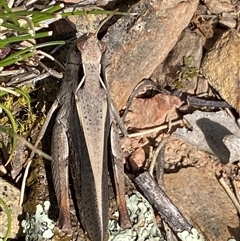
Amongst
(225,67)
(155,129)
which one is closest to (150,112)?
(155,129)

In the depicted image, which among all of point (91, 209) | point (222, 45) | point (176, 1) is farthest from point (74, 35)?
point (91, 209)

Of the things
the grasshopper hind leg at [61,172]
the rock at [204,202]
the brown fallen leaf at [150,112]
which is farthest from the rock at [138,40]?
the rock at [204,202]

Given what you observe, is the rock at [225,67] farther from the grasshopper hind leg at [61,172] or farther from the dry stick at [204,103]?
the grasshopper hind leg at [61,172]

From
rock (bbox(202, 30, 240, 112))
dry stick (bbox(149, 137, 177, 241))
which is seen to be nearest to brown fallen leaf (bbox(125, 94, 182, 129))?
dry stick (bbox(149, 137, 177, 241))

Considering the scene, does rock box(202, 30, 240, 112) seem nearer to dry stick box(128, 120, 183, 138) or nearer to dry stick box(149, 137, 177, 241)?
dry stick box(128, 120, 183, 138)

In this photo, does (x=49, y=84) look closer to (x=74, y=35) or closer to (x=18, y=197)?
(x=74, y=35)

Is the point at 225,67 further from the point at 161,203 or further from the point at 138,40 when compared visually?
the point at 161,203
